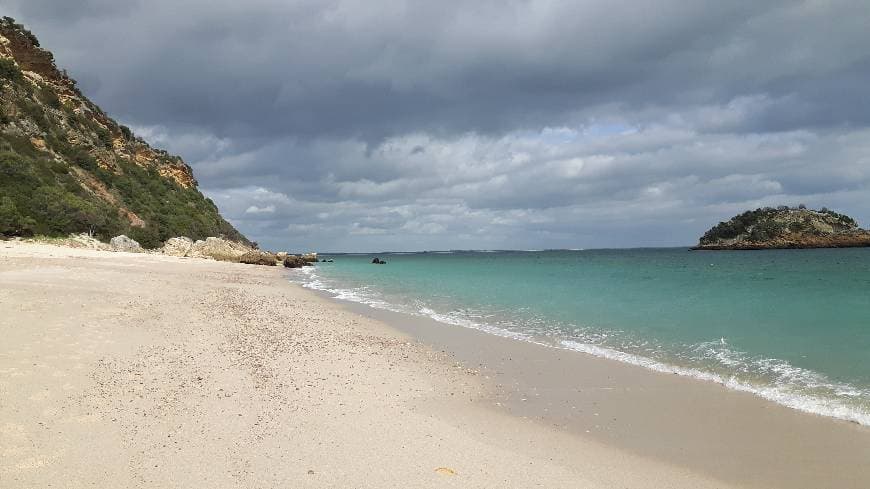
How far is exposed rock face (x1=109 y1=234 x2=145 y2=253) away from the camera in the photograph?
3659cm

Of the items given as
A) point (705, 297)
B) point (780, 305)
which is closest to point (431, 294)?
point (705, 297)

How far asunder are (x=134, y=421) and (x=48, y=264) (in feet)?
58.8

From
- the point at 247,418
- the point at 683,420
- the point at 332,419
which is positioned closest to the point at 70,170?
the point at 247,418

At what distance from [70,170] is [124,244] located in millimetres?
10088

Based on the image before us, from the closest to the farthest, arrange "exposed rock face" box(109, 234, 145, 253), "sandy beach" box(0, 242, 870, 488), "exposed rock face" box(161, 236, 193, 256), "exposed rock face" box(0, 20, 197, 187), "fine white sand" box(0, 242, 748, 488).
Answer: "fine white sand" box(0, 242, 748, 488) < "sandy beach" box(0, 242, 870, 488) < "exposed rock face" box(109, 234, 145, 253) < "exposed rock face" box(161, 236, 193, 256) < "exposed rock face" box(0, 20, 197, 187)

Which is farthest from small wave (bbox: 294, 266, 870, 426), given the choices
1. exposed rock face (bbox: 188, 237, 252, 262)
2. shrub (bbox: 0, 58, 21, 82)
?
shrub (bbox: 0, 58, 21, 82)

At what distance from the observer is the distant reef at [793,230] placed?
394 feet

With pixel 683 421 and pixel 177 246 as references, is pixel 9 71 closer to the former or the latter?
pixel 177 246

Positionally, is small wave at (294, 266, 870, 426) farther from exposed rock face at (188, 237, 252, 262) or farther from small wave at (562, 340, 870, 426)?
exposed rock face at (188, 237, 252, 262)

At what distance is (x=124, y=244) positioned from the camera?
37.9 m

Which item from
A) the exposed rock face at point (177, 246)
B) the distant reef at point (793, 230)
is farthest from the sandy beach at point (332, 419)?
the distant reef at point (793, 230)

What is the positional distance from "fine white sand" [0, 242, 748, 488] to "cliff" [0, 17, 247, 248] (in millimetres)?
26630

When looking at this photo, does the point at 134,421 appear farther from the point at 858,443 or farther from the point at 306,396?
the point at 858,443

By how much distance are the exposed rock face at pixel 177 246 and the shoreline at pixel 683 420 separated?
4240 cm
